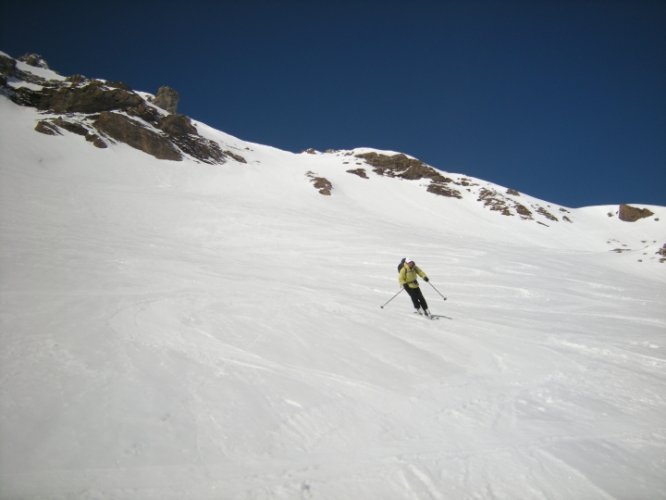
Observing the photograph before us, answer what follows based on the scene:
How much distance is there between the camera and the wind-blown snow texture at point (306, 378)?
10.3 ft

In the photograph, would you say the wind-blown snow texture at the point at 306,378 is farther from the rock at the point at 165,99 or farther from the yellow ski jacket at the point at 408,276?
the rock at the point at 165,99

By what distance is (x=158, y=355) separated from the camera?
5.11 meters

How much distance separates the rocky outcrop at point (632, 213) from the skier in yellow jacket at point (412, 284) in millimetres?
63013

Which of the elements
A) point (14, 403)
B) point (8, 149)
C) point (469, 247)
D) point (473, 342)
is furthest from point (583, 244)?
point (8, 149)

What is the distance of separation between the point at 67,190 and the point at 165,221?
754 centimetres

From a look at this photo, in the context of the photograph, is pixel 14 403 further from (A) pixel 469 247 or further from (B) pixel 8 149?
(B) pixel 8 149

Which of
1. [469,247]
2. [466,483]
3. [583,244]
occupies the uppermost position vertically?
[583,244]

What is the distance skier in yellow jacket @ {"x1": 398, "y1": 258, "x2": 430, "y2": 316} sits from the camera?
9.40 metres

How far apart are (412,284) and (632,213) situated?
65.1m

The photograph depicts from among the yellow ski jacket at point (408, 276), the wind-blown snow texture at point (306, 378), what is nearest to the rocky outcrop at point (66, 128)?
the wind-blown snow texture at point (306, 378)

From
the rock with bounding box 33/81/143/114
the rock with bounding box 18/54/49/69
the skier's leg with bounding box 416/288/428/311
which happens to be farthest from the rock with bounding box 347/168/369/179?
the rock with bounding box 18/54/49/69

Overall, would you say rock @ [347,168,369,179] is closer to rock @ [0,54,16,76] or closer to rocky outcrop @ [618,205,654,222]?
rocky outcrop @ [618,205,654,222]

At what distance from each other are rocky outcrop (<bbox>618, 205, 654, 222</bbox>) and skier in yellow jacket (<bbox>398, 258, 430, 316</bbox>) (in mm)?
63013

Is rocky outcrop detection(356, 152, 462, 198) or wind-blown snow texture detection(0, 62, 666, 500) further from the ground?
rocky outcrop detection(356, 152, 462, 198)
